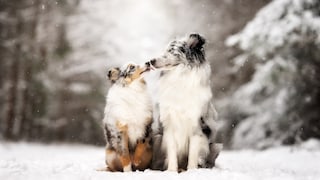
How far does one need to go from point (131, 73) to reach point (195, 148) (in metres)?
0.78

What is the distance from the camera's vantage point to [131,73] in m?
3.80

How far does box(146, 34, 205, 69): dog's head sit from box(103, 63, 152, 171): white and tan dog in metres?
0.14

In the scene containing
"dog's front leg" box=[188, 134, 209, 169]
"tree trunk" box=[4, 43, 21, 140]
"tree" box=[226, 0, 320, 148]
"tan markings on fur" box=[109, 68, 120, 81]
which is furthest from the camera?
"tree trunk" box=[4, 43, 21, 140]

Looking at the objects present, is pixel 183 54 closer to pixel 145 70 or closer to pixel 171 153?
pixel 145 70

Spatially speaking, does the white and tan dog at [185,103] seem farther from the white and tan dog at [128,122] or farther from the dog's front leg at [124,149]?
the dog's front leg at [124,149]

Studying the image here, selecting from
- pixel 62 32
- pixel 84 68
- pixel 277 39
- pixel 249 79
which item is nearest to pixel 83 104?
pixel 84 68

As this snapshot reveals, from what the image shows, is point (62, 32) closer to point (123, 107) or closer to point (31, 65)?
point (31, 65)

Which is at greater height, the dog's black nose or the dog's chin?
the dog's black nose

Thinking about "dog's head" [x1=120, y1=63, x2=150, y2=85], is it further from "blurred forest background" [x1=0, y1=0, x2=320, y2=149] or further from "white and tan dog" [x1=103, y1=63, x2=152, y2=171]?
"blurred forest background" [x1=0, y1=0, x2=320, y2=149]

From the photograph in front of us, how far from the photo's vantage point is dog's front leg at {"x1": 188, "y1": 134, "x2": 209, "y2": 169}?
3689 millimetres

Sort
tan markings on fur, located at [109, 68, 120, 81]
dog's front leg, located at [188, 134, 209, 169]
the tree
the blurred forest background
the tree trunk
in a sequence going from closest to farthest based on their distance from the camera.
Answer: dog's front leg, located at [188, 134, 209, 169], tan markings on fur, located at [109, 68, 120, 81], the tree, the blurred forest background, the tree trunk

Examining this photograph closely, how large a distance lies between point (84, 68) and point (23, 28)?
4.14ft

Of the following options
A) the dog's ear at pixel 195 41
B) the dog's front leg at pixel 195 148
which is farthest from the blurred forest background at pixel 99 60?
the dog's front leg at pixel 195 148

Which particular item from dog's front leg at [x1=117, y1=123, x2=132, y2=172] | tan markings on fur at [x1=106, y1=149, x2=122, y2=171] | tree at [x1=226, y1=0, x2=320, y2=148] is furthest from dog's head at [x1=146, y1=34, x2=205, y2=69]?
tree at [x1=226, y1=0, x2=320, y2=148]
